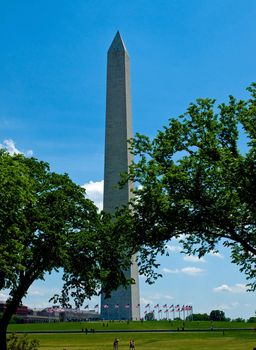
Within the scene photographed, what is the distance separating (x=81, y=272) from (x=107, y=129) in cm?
4894

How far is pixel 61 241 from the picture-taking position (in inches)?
1373

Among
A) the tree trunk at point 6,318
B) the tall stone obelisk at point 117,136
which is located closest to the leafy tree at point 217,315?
the tall stone obelisk at point 117,136

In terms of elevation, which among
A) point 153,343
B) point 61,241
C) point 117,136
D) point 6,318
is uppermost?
point 117,136

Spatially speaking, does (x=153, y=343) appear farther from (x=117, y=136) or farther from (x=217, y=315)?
(x=217, y=315)

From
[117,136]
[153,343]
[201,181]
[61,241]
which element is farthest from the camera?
[117,136]

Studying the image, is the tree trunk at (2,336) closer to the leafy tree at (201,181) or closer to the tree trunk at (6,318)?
the tree trunk at (6,318)

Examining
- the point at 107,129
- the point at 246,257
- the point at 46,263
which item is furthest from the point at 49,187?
the point at 107,129

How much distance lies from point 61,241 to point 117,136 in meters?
49.8

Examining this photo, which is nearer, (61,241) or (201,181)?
(201,181)

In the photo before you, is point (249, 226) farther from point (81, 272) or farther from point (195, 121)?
point (81, 272)

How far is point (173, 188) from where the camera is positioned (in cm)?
2506

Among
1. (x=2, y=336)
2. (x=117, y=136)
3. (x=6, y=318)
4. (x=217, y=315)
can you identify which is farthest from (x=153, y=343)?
(x=217, y=315)

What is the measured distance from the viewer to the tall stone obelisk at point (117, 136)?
269 feet

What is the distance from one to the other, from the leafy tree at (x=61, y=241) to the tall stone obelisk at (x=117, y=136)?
131 ft
